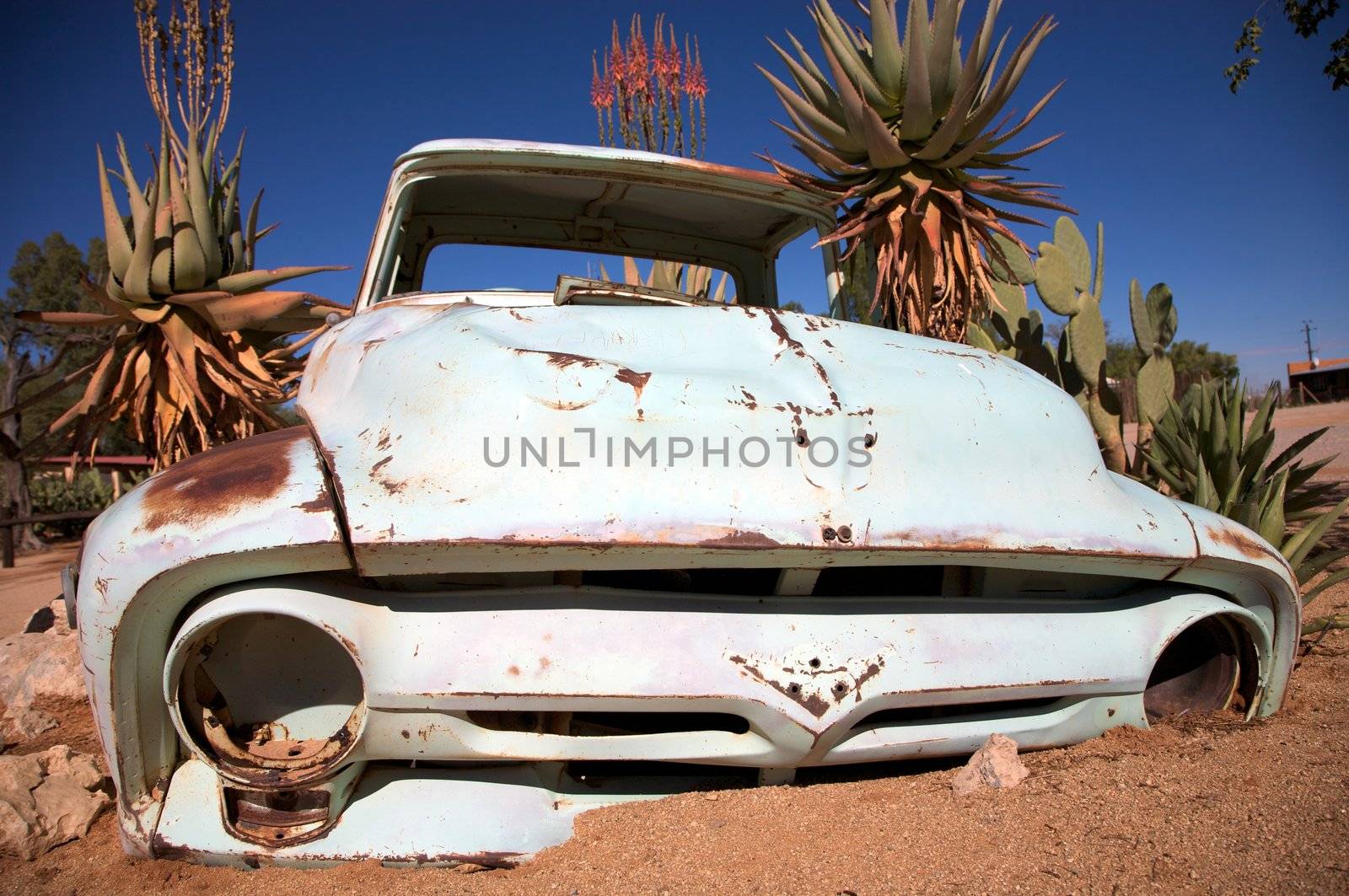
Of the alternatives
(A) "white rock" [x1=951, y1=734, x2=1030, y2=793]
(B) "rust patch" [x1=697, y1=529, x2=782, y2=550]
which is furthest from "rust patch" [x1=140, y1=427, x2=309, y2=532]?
(A) "white rock" [x1=951, y1=734, x2=1030, y2=793]

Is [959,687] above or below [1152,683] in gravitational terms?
above

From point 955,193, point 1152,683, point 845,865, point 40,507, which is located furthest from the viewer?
point 40,507

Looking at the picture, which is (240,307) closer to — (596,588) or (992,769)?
(596,588)

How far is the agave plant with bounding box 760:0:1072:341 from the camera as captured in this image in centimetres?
368

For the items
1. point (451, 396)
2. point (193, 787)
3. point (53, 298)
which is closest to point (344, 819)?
point (193, 787)

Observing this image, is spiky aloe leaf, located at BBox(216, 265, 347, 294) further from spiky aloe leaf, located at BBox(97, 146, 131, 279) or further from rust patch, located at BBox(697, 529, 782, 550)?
rust patch, located at BBox(697, 529, 782, 550)

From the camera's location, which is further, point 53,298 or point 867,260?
point 53,298

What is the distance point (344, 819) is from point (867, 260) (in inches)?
138

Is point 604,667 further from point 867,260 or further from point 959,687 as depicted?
point 867,260

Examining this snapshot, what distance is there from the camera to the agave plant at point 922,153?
3.68m

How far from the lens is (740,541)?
1438 millimetres

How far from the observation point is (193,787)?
156 cm

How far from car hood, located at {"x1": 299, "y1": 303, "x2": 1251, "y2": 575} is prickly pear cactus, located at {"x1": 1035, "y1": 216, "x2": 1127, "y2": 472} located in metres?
3.82

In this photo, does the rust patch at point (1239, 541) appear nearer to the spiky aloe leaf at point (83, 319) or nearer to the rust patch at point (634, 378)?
the rust patch at point (634, 378)
